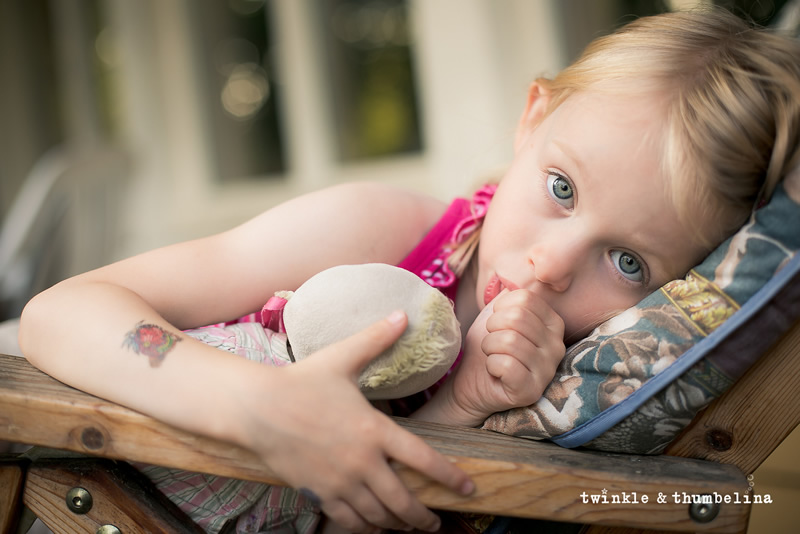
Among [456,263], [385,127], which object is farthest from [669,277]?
[385,127]

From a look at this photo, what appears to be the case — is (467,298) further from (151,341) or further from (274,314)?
(151,341)

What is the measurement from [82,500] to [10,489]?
8 centimetres

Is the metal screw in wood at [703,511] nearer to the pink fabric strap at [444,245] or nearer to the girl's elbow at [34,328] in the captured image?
the pink fabric strap at [444,245]

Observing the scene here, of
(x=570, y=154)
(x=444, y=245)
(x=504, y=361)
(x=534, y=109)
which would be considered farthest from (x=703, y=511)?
(x=534, y=109)

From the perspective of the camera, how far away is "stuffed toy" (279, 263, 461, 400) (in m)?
0.73

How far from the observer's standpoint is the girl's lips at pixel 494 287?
3.23ft

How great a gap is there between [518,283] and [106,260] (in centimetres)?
271

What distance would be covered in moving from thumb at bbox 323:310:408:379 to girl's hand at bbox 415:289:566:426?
178 millimetres

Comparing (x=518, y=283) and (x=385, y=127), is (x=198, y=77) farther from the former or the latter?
(x=518, y=283)

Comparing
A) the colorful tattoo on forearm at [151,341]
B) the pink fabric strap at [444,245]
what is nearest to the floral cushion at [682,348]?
the pink fabric strap at [444,245]

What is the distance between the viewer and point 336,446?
0.64m

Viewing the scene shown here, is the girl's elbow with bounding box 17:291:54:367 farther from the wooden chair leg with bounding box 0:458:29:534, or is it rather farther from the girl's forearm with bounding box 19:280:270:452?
the wooden chair leg with bounding box 0:458:29:534

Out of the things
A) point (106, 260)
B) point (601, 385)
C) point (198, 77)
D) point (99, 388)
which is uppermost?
point (198, 77)

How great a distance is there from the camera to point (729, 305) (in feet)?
2.49
